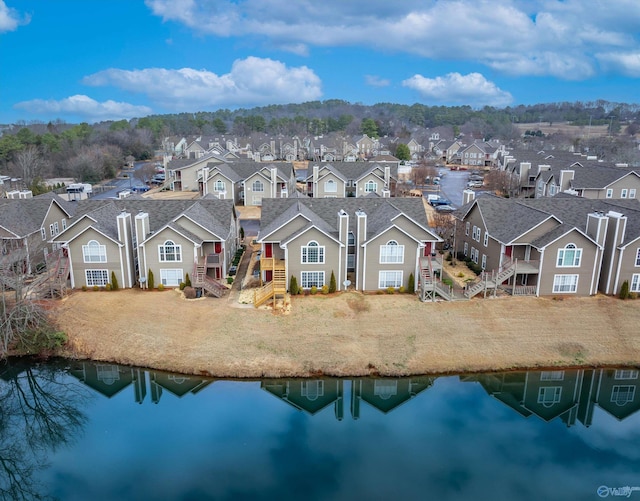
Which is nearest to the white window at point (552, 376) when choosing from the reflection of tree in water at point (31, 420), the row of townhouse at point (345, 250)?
the row of townhouse at point (345, 250)

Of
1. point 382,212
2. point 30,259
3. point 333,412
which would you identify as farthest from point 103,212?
point 333,412

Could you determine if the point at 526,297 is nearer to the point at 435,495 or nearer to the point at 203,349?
the point at 435,495

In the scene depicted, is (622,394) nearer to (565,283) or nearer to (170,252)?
(565,283)

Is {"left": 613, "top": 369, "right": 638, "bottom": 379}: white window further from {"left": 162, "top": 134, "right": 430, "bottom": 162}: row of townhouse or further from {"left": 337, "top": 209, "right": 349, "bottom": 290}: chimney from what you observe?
{"left": 162, "top": 134, "right": 430, "bottom": 162}: row of townhouse

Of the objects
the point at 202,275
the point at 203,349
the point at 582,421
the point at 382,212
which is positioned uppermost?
the point at 382,212

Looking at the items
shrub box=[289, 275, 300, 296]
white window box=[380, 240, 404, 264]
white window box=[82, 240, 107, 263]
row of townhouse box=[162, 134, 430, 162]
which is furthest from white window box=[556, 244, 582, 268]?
row of townhouse box=[162, 134, 430, 162]

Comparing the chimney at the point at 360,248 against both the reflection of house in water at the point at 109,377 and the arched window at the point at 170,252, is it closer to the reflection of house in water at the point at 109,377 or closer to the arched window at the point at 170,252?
the arched window at the point at 170,252

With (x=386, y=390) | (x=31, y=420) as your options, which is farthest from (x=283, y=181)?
(x=31, y=420)
